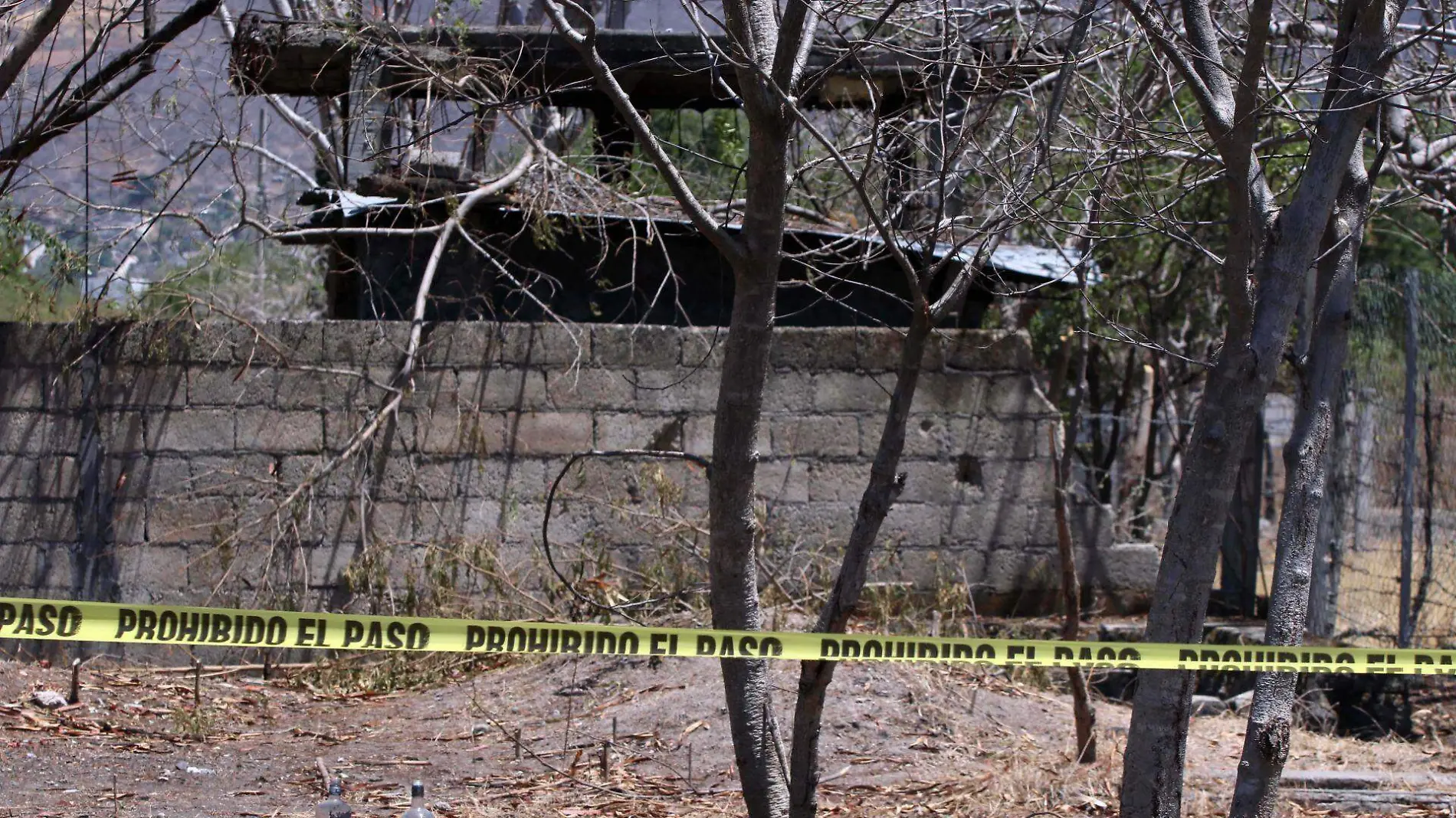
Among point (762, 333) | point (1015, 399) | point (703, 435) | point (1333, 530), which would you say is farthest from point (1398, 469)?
point (762, 333)

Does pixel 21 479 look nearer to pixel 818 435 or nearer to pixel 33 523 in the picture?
pixel 33 523

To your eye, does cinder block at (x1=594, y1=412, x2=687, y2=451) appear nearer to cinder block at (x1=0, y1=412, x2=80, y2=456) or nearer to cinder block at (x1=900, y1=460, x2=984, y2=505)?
cinder block at (x1=900, y1=460, x2=984, y2=505)

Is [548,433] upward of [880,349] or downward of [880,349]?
downward

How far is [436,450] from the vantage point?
25.7ft

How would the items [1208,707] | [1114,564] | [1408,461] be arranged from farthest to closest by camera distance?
1. [1114,564]
2. [1408,461]
3. [1208,707]

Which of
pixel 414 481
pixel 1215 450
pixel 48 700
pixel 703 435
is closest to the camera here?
pixel 1215 450

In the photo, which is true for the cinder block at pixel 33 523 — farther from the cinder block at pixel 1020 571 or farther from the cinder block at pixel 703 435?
the cinder block at pixel 1020 571

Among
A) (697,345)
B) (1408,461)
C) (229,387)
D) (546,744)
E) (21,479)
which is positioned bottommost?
(546,744)

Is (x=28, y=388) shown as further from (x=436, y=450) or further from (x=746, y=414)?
(x=746, y=414)

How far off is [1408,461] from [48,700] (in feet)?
24.5

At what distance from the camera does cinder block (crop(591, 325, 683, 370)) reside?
791 cm

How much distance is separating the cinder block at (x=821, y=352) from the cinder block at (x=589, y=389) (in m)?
0.91

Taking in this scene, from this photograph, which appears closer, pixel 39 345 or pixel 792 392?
pixel 39 345

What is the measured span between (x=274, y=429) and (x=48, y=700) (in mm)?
1923
